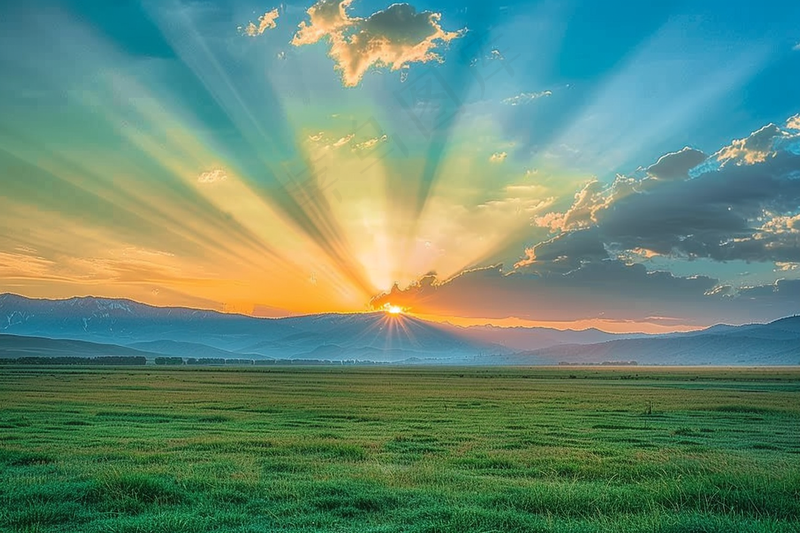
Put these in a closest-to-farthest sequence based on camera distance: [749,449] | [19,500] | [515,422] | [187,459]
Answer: [19,500], [187,459], [749,449], [515,422]

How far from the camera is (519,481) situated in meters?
16.7

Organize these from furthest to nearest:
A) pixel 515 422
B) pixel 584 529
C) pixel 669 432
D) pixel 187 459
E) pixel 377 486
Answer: pixel 515 422, pixel 669 432, pixel 187 459, pixel 377 486, pixel 584 529

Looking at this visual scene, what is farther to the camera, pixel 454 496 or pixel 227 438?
pixel 227 438

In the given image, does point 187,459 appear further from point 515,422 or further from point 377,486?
point 515,422

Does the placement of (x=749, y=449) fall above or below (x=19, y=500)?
below

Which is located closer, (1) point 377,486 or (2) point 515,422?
(1) point 377,486

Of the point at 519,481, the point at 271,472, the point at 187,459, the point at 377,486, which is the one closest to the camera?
the point at 377,486

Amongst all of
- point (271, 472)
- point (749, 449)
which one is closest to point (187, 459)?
point (271, 472)

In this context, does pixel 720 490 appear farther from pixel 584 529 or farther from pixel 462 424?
pixel 462 424

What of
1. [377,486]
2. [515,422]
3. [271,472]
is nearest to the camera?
[377,486]

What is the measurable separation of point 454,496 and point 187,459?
11.5m

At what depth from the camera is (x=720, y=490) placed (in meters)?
13.3

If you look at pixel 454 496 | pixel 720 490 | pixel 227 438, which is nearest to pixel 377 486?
pixel 454 496

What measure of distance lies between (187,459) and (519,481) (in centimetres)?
1228
